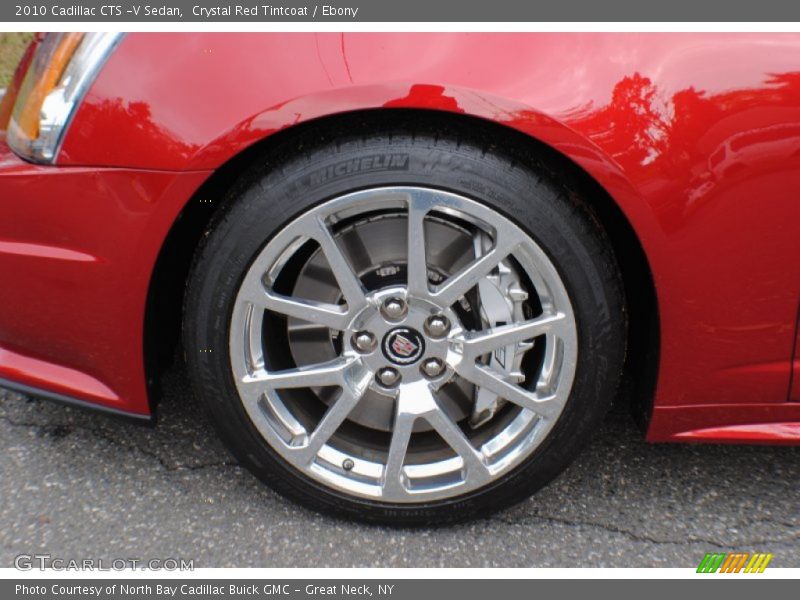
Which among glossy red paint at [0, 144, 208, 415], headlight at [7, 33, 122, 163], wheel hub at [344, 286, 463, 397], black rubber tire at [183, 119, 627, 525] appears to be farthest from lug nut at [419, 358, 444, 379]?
headlight at [7, 33, 122, 163]

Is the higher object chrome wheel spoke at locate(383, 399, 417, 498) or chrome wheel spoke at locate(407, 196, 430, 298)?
chrome wheel spoke at locate(407, 196, 430, 298)

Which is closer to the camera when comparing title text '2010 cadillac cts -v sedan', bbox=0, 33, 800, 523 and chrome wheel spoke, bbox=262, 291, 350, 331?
title text '2010 cadillac cts -v sedan', bbox=0, 33, 800, 523

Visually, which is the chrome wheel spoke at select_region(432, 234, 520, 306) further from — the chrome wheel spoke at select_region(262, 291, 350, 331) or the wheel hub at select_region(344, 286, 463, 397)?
the chrome wheel spoke at select_region(262, 291, 350, 331)

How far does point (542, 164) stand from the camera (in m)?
1.59

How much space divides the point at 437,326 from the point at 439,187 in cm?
30

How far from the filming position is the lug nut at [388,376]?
67.7 inches

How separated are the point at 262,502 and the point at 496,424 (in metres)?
0.58

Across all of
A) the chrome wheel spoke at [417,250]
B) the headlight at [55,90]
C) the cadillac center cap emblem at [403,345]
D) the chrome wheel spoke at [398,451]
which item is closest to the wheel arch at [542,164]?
the chrome wheel spoke at [417,250]

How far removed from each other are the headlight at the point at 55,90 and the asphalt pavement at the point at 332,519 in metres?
0.79

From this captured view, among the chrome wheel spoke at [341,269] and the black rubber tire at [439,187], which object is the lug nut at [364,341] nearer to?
the chrome wheel spoke at [341,269]

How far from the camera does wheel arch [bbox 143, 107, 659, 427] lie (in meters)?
1.49

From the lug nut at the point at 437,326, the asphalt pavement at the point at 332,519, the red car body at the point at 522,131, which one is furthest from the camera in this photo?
the asphalt pavement at the point at 332,519

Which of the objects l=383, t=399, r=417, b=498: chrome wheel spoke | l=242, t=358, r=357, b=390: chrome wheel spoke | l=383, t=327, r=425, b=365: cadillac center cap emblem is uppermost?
l=383, t=327, r=425, b=365: cadillac center cap emblem

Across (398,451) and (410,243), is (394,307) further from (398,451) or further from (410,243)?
(398,451)
